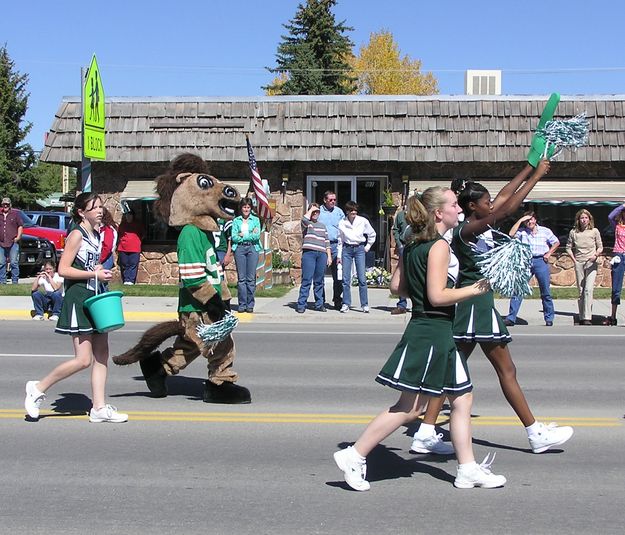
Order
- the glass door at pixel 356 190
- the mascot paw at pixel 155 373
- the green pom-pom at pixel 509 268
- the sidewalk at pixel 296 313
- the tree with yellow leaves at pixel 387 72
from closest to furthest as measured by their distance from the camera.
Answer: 1. the green pom-pom at pixel 509 268
2. the mascot paw at pixel 155 373
3. the sidewalk at pixel 296 313
4. the glass door at pixel 356 190
5. the tree with yellow leaves at pixel 387 72

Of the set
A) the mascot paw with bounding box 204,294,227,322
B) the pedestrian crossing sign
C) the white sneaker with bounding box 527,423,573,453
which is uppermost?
the pedestrian crossing sign

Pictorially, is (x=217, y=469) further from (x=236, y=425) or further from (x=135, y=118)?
(x=135, y=118)

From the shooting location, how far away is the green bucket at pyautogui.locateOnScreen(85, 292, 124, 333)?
6730 millimetres

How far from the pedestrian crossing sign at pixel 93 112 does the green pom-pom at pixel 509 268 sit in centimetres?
1164

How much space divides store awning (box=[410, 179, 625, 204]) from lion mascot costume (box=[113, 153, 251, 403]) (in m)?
11.8

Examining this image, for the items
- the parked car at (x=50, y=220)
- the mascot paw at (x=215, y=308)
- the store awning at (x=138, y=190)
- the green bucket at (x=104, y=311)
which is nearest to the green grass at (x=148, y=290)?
the store awning at (x=138, y=190)

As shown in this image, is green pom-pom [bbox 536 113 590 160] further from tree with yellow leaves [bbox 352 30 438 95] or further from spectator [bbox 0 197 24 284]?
tree with yellow leaves [bbox 352 30 438 95]

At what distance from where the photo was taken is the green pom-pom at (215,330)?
23.3ft

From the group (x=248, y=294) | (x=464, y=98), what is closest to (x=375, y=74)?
(x=464, y=98)

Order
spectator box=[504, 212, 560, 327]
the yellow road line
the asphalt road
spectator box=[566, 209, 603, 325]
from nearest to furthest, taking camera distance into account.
Answer: the asphalt road
the yellow road line
spectator box=[504, 212, 560, 327]
spectator box=[566, 209, 603, 325]

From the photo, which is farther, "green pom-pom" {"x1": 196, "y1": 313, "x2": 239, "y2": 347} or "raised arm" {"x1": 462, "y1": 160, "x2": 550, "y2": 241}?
"green pom-pom" {"x1": 196, "y1": 313, "x2": 239, "y2": 347}

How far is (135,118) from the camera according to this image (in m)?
20.0

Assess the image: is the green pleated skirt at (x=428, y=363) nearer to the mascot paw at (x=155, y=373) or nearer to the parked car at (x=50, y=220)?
the mascot paw at (x=155, y=373)

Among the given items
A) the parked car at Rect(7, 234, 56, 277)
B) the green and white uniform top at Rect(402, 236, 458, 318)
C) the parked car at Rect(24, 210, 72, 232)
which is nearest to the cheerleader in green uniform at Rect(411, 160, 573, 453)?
the green and white uniform top at Rect(402, 236, 458, 318)
